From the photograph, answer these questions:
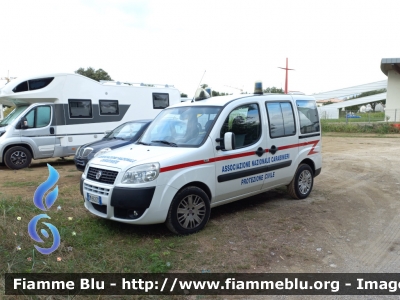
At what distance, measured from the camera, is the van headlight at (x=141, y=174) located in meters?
4.52

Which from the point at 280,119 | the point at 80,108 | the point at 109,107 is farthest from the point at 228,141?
the point at 109,107

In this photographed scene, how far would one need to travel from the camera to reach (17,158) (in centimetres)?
1098

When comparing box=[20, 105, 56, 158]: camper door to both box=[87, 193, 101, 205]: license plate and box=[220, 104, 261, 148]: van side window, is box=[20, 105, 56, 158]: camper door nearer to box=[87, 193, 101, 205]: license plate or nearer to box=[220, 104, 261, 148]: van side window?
box=[87, 193, 101, 205]: license plate

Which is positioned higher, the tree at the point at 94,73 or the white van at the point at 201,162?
the tree at the point at 94,73

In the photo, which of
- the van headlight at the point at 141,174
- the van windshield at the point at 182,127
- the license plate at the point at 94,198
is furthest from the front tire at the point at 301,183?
the license plate at the point at 94,198

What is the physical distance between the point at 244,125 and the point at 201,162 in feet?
3.69

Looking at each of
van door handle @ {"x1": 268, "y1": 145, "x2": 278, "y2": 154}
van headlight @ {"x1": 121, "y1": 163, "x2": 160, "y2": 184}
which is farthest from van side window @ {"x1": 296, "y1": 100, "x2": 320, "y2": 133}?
van headlight @ {"x1": 121, "y1": 163, "x2": 160, "y2": 184}

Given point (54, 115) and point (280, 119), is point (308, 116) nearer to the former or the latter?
point (280, 119)

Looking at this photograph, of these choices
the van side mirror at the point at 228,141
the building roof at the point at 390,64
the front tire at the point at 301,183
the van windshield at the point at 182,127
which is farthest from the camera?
the building roof at the point at 390,64

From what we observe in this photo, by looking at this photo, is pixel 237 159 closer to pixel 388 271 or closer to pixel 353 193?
pixel 388 271

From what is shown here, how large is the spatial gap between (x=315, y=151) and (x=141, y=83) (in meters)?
8.79

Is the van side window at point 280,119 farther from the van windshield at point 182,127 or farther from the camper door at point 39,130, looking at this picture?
the camper door at point 39,130

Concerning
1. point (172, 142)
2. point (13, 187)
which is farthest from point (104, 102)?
point (172, 142)

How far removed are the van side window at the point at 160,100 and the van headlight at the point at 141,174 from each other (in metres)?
9.86
